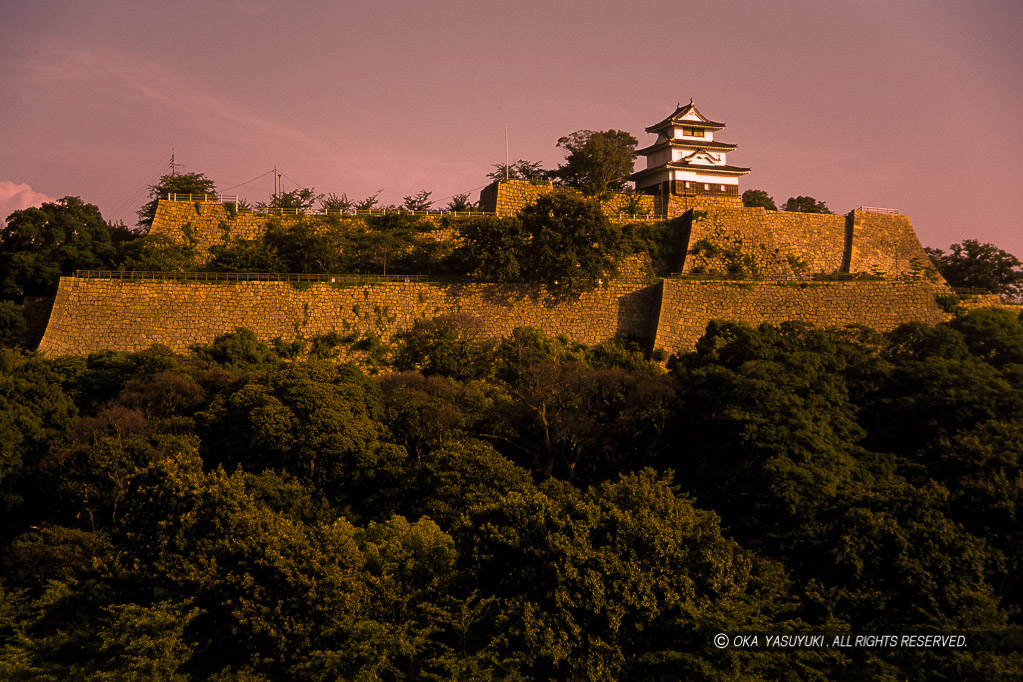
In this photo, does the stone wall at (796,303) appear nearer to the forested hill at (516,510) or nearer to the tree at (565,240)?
the tree at (565,240)

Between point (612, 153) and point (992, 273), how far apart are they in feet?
48.9

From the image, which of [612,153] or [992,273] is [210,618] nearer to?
[612,153]

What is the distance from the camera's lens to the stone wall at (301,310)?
2636 centimetres

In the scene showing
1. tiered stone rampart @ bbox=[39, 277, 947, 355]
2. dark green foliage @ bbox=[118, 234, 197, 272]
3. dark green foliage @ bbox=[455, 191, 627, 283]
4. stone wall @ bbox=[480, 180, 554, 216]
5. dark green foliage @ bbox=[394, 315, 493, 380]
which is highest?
stone wall @ bbox=[480, 180, 554, 216]

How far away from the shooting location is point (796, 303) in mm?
29500

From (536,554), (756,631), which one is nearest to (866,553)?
(756,631)

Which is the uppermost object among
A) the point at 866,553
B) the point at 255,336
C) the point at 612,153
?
the point at 612,153

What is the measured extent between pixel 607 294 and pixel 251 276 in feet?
34.3

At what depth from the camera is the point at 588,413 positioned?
22594mm

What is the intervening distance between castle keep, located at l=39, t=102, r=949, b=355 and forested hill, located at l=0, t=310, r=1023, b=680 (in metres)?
1.64

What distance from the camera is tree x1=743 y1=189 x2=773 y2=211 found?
39.0 m

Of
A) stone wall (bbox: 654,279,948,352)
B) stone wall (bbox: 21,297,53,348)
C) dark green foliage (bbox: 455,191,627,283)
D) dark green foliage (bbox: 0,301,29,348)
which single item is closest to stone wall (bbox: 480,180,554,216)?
dark green foliage (bbox: 455,191,627,283)

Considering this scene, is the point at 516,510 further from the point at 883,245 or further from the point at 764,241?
the point at 883,245

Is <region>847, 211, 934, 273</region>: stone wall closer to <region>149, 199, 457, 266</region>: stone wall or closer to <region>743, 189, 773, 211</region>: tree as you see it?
<region>743, 189, 773, 211</region>: tree
